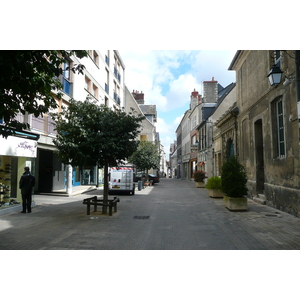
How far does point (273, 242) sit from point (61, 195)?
13918 millimetres

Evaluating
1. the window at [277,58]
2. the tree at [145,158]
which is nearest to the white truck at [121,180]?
the tree at [145,158]

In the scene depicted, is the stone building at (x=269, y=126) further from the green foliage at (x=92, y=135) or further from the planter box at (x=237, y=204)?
the green foliage at (x=92, y=135)

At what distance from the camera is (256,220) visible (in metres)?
9.14

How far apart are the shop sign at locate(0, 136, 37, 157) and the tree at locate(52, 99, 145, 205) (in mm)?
2114

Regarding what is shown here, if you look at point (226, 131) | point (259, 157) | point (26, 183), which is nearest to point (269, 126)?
point (259, 157)

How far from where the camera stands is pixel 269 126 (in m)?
12.5

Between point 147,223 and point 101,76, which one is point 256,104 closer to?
point 147,223

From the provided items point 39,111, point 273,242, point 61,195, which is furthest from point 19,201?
point 273,242

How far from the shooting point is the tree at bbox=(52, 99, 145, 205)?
10.1 meters

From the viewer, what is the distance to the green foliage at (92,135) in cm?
1011

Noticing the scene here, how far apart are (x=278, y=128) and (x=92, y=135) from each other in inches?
305

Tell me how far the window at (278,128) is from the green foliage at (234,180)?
1914mm

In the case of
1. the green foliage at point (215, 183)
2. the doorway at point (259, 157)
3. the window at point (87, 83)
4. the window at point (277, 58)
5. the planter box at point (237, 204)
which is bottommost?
the planter box at point (237, 204)

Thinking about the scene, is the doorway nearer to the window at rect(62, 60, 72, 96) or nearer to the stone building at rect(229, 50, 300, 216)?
the stone building at rect(229, 50, 300, 216)
